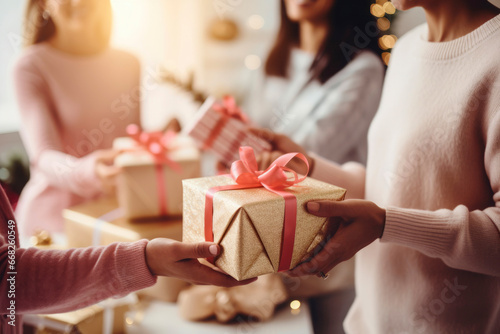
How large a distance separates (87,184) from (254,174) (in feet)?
2.47

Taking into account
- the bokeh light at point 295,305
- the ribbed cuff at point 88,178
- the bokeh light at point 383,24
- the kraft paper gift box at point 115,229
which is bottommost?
the bokeh light at point 295,305

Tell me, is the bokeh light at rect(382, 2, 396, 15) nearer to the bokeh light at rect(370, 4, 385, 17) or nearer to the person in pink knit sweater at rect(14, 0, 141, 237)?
the bokeh light at rect(370, 4, 385, 17)


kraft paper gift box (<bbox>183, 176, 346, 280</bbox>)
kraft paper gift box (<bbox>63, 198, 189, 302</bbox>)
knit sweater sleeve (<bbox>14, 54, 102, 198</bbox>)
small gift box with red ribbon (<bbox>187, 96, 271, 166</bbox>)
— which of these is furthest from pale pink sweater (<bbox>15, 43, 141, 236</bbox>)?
kraft paper gift box (<bbox>183, 176, 346, 280</bbox>)

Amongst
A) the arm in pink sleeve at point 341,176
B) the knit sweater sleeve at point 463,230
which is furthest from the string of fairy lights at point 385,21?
the knit sweater sleeve at point 463,230

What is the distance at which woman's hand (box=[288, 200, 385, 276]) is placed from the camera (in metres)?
0.62

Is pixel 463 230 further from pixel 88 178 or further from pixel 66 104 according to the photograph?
pixel 66 104

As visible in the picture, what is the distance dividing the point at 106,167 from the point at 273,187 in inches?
27.3

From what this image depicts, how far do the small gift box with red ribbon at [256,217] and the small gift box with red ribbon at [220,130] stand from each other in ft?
0.93

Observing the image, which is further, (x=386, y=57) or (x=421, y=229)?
(x=386, y=57)

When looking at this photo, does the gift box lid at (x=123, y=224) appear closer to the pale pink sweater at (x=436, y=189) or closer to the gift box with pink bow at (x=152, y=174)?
the gift box with pink bow at (x=152, y=174)

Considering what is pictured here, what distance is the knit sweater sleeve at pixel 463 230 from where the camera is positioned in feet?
2.01

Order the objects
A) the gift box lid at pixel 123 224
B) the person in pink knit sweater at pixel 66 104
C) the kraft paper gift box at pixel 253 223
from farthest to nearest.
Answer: the person in pink knit sweater at pixel 66 104 < the gift box lid at pixel 123 224 < the kraft paper gift box at pixel 253 223

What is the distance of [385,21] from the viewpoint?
1075 mm

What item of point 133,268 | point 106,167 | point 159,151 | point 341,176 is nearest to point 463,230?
point 341,176
